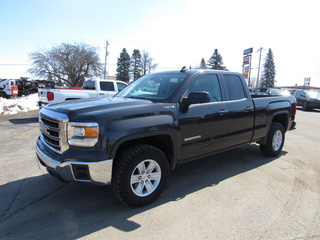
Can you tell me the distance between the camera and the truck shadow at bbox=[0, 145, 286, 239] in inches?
101

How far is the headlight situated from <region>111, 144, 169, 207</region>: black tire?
446 millimetres

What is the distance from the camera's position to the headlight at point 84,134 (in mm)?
2609

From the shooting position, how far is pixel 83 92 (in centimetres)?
1050

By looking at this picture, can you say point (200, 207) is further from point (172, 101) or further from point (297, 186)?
point (297, 186)

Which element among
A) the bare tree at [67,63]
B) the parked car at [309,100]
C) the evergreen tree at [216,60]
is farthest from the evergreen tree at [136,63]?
the parked car at [309,100]

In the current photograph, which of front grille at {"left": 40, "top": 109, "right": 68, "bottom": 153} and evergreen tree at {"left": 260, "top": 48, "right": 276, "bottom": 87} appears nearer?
front grille at {"left": 40, "top": 109, "right": 68, "bottom": 153}

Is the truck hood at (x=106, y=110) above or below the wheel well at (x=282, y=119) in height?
above

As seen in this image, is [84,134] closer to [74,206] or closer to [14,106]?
[74,206]

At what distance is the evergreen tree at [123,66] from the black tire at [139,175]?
71210 millimetres

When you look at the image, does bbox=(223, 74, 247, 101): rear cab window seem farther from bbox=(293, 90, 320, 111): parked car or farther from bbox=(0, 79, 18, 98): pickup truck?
bbox=(0, 79, 18, 98): pickup truck

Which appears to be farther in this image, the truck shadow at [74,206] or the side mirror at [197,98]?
the side mirror at [197,98]

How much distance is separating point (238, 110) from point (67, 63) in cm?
3801

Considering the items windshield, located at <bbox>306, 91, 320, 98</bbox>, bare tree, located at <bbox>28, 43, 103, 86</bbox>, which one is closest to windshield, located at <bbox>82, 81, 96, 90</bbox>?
windshield, located at <bbox>306, 91, 320, 98</bbox>

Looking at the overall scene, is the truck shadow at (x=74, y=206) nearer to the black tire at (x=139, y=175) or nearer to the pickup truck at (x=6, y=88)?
the black tire at (x=139, y=175)
